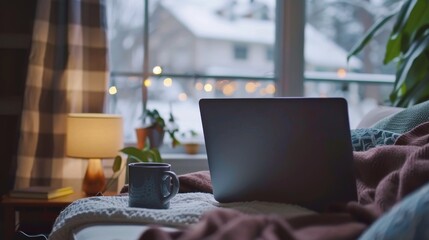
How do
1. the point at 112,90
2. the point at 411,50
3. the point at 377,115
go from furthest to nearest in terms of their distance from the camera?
the point at 112,90, the point at 411,50, the point at 377,115

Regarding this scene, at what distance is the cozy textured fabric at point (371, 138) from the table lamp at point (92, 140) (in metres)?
1.16

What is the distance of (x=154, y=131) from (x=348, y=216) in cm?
203

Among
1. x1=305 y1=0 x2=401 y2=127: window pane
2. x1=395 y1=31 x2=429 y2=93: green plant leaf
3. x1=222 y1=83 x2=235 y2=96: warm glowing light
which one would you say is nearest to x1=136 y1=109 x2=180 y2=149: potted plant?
x1=222 y1=83 x2=235 y2=96: warm glowing light

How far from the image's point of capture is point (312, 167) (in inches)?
50.5

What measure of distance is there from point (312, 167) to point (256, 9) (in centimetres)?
219

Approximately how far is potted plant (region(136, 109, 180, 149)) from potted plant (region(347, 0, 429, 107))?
0.98 m

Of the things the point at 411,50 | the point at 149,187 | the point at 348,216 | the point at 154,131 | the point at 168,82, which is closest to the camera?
the point at 348,216

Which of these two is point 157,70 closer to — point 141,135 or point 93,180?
point 141,135

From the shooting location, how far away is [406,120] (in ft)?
6.35

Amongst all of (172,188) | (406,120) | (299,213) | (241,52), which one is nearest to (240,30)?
(241,52)

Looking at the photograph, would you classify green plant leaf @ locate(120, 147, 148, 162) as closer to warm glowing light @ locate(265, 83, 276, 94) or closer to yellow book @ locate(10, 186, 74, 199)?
yellow book @ locate(10, 186, 74, 199)

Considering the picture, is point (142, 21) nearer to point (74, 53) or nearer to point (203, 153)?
point (74, 53)

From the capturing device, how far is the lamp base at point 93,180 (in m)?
2.65

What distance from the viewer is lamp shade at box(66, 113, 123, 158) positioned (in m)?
2.61
